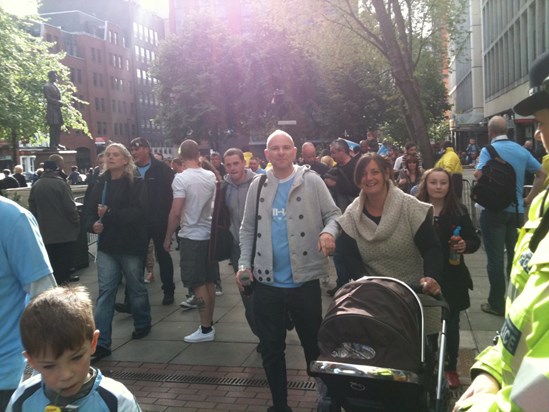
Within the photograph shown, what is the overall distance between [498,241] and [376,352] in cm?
441

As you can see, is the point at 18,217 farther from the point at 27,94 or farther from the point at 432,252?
the point at 27,94

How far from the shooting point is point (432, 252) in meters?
4.11

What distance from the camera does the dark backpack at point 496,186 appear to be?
6.68 m

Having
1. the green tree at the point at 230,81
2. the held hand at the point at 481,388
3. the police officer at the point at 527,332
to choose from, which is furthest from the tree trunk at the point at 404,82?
the green tree at the point at 230,81

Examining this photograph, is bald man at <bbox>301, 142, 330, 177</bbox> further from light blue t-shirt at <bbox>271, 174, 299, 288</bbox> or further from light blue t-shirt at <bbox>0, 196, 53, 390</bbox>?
light blue t-shirt at <bbox>0, 196, 53, 390</bbox>

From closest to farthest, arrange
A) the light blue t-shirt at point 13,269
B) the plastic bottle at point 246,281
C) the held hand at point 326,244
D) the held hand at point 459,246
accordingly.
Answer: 1. the light blue t-shirt at point 13,269
2. the held hand at point 326,244
3. the plastic bottle at point 246,281
4. the held hand at point 459,246

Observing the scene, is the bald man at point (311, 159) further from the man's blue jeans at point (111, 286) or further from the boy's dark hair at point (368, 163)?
the boy's dark hair at point (368, 163)

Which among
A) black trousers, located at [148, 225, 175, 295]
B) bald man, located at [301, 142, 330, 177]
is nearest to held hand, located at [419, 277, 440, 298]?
black trousers, located at [148, 225, 175, 295]

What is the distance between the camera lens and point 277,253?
14.8 ft

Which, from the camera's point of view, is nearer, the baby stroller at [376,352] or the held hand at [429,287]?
the baby stroller at [376,352]

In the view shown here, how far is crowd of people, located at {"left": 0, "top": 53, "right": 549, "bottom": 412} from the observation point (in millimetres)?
1672

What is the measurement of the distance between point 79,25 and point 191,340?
3201 inches

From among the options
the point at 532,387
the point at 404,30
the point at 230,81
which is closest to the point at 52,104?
the point at 404,30

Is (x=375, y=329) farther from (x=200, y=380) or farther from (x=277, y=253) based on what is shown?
(x=200, y=380)
